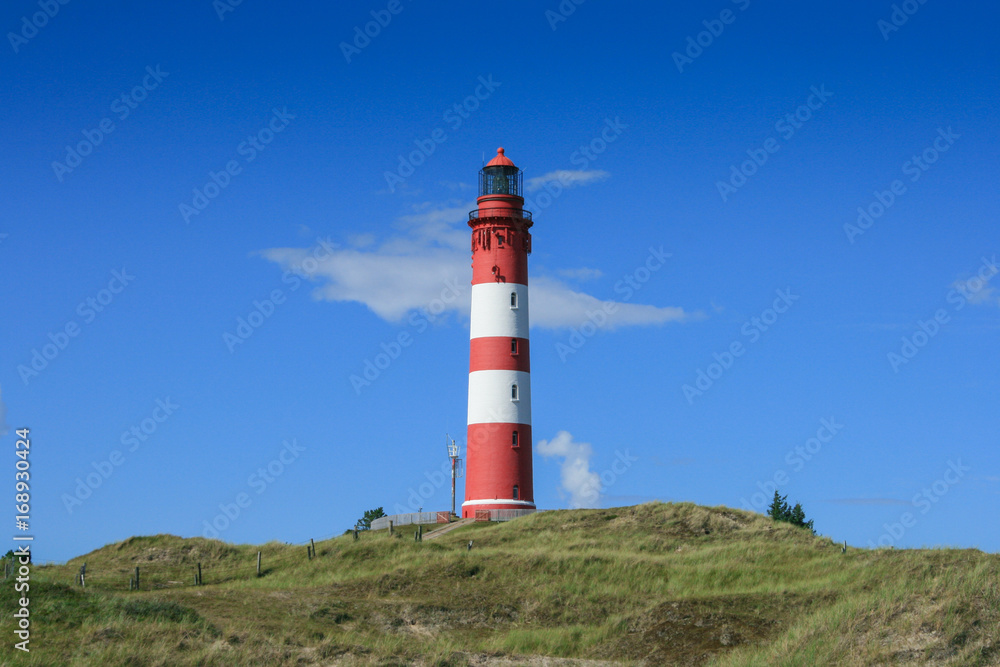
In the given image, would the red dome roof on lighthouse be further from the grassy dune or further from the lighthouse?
the grassy dune

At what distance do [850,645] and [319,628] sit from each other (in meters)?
14.8

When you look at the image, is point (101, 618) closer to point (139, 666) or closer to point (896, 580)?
point (139, 666)

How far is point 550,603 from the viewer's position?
117 ft

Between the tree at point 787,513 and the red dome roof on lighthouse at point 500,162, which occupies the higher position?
the red dome roof on lighthouse at point 500,162

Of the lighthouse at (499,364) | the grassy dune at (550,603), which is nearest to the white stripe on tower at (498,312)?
the lighthouse at (499,364)

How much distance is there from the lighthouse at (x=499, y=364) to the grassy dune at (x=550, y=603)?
14.2 ft

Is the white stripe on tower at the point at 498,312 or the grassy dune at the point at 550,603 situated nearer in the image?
the grassy dune at the point at 550,603

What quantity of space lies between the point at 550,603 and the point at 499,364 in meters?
20.1

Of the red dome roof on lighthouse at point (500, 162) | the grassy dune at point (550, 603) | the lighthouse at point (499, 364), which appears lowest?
the grassy dune at point (550, 603)

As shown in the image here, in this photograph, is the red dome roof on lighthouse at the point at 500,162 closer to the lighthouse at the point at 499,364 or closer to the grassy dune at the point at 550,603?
the lighthouse at the point at 499,364

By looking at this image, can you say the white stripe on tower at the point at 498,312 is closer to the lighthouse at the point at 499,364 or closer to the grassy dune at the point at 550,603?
the lighthouse at the point at 499,364

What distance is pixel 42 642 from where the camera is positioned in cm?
2581

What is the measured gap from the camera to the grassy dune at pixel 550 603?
86.1 ft

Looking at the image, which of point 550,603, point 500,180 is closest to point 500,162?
point 500,180
